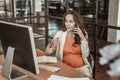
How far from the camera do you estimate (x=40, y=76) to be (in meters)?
1.53

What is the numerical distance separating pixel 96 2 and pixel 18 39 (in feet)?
5.09

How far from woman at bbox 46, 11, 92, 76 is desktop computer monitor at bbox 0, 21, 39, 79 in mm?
758

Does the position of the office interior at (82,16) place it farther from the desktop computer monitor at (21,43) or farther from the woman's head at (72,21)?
the desktop computer monitor at (21,43)

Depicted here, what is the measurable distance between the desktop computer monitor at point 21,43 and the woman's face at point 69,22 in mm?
832

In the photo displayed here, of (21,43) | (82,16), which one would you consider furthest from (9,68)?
(82,16)

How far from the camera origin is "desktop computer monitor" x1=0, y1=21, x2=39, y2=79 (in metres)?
1.19

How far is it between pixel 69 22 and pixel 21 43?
0.95 meters

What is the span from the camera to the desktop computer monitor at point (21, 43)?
1187mm

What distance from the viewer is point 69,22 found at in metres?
2.13

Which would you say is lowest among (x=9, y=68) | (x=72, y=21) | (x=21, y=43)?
(x=9, y=68)

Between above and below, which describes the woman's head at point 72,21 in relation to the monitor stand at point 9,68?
above

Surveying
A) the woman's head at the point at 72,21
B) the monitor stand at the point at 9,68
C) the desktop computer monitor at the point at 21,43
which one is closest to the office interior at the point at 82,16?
the woman's head at the point at 72,21

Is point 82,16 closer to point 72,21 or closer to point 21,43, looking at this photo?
point 72,21

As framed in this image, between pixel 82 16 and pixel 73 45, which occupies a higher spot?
pixel 82 16
